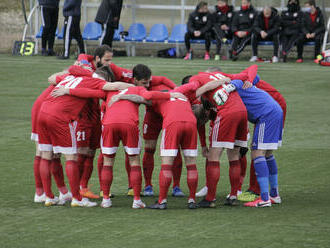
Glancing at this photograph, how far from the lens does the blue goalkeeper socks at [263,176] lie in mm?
8047

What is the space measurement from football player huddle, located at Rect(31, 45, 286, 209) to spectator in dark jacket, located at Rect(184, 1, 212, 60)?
13409mm

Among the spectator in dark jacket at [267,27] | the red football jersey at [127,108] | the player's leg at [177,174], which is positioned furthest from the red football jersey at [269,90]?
the spectator in dark jacket at [267,27]

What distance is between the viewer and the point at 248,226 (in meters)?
7.01

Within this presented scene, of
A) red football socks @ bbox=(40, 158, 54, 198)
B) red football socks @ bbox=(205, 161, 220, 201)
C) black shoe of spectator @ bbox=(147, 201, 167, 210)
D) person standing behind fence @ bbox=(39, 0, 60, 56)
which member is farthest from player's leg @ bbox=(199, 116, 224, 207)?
person standing behind fence @ bbox=(39, 0, 60, 56)

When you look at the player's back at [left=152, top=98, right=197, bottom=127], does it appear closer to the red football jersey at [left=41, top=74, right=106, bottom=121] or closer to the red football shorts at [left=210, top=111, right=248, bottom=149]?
the red football shorts at [left=210, top=111, right=248, bottom=149]

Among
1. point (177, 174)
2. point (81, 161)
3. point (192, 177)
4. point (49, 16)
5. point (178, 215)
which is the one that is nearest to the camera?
point (178, 215)

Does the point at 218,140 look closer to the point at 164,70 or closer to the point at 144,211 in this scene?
the point at 144,211

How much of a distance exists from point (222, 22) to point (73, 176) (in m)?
15.0

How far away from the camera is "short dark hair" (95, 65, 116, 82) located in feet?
28.1

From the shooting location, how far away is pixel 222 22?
22.2m

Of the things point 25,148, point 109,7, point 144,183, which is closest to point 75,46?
point 109,7

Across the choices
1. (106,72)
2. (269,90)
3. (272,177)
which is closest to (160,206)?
(272,177)

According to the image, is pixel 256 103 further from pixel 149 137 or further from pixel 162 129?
pixel 149 137

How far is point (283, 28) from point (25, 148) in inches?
477
